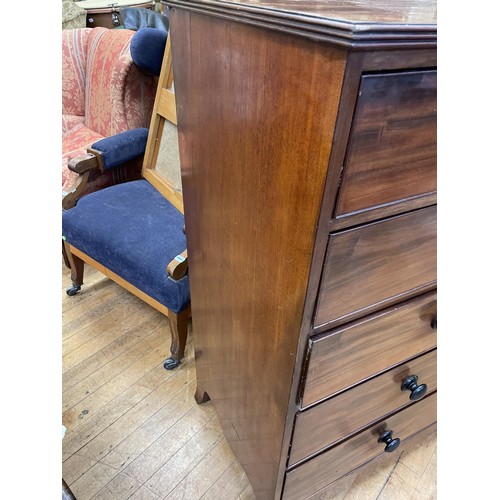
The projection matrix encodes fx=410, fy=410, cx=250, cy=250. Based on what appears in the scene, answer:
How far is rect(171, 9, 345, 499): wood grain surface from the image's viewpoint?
17.8 inches

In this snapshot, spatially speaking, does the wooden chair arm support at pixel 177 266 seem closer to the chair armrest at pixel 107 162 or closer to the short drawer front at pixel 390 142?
the chair armrest at pixel 107 162

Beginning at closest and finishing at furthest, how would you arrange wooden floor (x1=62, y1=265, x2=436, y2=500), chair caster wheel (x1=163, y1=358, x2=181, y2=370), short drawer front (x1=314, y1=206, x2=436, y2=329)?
short drawer front (x1=314, y1=206, x2=436, y2=329), wooden floor (x1=62, y1=265, x2=436, y2=500), chair caster wheel (x1=163, y1=358, x2=181, y2=370)

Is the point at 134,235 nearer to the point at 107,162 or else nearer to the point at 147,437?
the point at 107,162

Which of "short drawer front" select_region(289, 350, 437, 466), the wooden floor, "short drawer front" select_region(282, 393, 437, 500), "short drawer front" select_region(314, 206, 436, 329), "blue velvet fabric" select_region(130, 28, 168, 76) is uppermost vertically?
"blue velvet fabric" select_region(130, 28, 168, 76)

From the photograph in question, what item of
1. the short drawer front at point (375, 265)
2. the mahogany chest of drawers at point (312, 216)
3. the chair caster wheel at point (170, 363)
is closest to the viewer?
the mahogany chest of drawers at point (312, 216)

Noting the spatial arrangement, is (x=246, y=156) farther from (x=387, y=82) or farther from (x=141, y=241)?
(x=141, y=241)

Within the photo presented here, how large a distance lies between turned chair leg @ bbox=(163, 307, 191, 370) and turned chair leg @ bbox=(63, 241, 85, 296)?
1.85 ft

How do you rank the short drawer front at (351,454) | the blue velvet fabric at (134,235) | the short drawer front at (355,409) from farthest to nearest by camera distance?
the blue velvet fabric at (134,235), the short drawer front at (351,454), the short drawer front at (355,409)

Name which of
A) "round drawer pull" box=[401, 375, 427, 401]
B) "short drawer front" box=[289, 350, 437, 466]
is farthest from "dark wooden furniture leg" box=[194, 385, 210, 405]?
"round drawer pull" box=[401, 375, 427, 401]

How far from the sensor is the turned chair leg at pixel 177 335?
1315 millimetres

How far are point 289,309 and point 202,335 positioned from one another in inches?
20.7

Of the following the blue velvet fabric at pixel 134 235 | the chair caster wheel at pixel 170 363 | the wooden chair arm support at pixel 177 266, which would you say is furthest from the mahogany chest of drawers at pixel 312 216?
the chair caster wheel at pixel 170 363

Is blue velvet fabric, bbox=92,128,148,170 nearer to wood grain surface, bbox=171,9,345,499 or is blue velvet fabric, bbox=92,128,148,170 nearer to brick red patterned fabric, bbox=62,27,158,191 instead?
brick red patterned fabric, bbox=62,27,158,191

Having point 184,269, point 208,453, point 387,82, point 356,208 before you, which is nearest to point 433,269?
point 356,208
